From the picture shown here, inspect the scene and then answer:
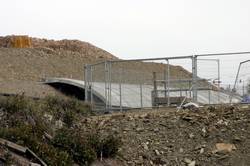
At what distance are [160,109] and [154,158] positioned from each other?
4.99 meters

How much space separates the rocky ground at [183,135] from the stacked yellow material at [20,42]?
1530 inches

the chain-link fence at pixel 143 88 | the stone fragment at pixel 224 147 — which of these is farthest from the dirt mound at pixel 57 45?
the stone fragment at pixel 224 147

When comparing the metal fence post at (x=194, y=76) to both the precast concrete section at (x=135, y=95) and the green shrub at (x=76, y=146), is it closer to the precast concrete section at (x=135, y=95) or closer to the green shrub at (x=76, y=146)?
the precast concrete section at (x=135, y=95)

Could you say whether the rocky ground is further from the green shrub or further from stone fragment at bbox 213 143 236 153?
the green shrub

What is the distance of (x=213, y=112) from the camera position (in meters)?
17.3

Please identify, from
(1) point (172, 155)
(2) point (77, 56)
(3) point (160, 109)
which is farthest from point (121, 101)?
(2) point (77, 56)

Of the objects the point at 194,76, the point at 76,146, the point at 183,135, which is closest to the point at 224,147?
the point at 183,135

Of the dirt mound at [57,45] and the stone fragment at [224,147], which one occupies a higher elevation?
the dirt mound at [57,45]

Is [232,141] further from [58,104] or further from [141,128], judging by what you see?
[58,104]

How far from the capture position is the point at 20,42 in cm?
5609

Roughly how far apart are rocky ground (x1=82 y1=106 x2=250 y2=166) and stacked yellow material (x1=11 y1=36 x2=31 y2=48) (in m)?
38.9

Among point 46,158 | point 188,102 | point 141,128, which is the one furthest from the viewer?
point 188,102

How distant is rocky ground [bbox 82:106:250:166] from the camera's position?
1484 centimetres

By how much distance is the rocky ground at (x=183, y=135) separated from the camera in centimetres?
1484
